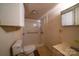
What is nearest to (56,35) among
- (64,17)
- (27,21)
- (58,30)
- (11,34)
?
(58,30)

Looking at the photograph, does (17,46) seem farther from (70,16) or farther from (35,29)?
(70,16)

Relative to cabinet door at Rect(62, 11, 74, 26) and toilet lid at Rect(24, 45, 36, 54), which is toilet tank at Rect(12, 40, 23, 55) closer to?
toilet lid at Rect(24, 45, 36, 54)

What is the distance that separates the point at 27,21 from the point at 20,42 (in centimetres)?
25

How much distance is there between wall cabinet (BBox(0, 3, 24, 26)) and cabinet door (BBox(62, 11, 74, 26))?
1.48ft

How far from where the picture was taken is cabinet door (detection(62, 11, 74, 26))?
2.92ft

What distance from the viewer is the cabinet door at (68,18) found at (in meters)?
0.89

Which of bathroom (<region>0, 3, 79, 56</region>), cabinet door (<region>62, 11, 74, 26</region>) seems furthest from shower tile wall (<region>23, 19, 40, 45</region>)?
cabinet door (<region>62, 11, 74, 26</region>)

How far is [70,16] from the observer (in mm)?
906

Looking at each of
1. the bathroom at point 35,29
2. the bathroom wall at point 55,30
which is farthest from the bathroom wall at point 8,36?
the bathroom wall at point 55,30

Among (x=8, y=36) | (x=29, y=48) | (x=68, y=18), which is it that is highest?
(x=68, y=18)

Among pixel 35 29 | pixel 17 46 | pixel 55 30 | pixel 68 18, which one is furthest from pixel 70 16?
pixel 17 46

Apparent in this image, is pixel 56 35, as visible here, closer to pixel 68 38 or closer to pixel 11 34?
pixel 68 38

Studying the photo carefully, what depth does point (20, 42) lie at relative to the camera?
3.25ft

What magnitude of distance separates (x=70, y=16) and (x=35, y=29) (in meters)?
0.40
